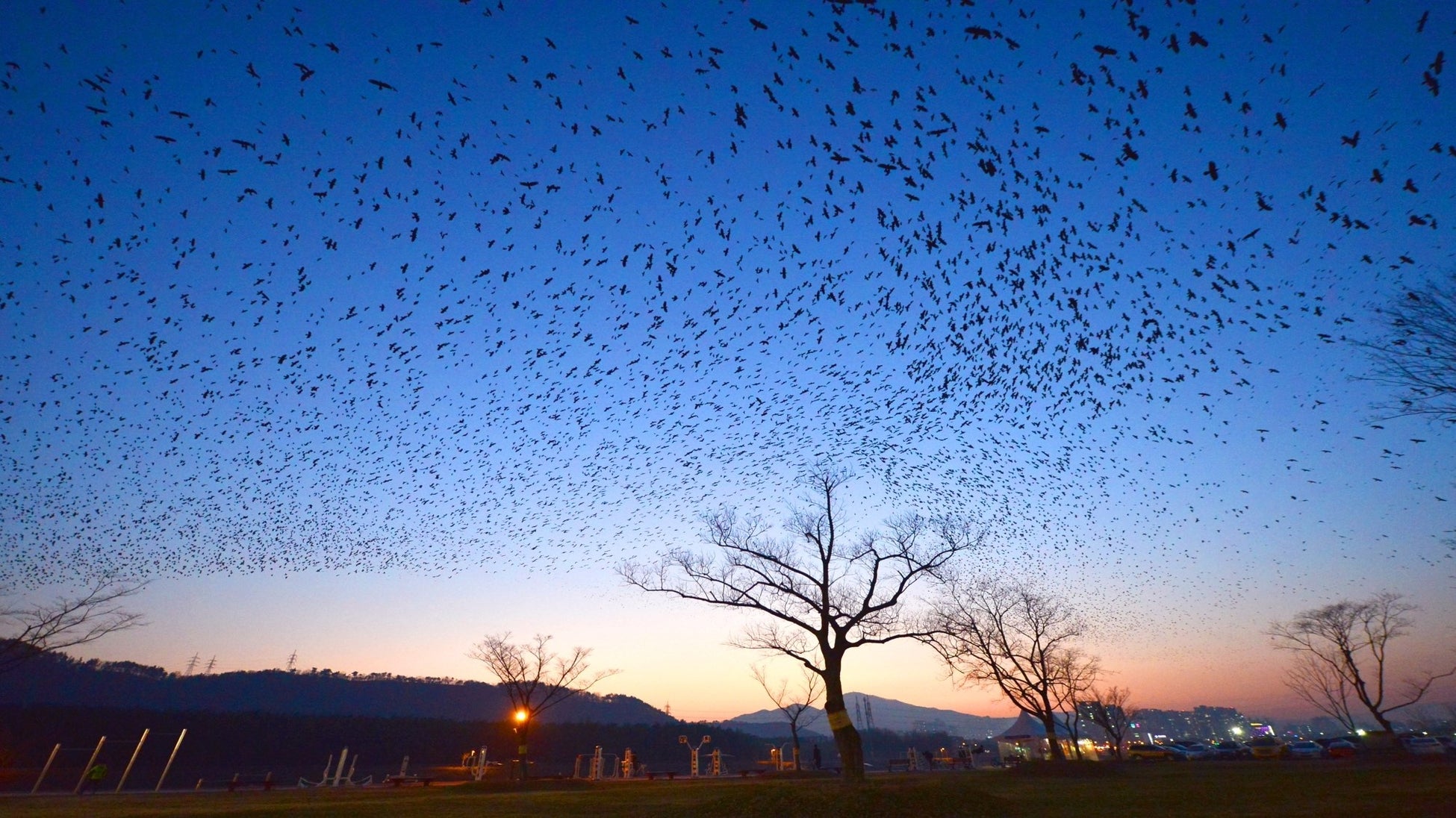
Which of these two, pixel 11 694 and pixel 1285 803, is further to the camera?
pixel 11 694

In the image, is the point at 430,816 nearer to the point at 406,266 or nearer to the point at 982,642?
the point at 406,266

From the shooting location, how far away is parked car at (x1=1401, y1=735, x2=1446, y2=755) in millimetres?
45875

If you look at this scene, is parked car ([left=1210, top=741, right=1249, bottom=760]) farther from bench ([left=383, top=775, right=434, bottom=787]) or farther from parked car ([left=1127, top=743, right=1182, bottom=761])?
bench ([left=383, top=775, right=434, bottom=787])

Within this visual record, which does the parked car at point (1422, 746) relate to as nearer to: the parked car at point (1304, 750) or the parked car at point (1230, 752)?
the parked car at point (1304, 750)

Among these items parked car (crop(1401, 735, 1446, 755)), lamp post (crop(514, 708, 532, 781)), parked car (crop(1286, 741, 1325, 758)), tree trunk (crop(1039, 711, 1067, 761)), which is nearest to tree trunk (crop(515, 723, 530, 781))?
lamp post (crop(514, 708, 532, 781))

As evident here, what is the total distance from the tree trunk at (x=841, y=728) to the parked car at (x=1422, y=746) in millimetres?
48950

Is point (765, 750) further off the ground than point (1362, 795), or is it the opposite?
point (765, 750)

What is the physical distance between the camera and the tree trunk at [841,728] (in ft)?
71.1

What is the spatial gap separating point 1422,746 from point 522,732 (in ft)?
221

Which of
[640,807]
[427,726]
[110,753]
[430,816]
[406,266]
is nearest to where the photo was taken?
[406,266]

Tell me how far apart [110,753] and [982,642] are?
83.6 metres

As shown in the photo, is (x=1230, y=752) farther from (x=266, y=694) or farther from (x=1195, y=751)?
(x=266, y=694)

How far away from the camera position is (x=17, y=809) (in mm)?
20531

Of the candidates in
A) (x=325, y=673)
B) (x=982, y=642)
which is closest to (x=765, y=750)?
(x=982, y=642)
